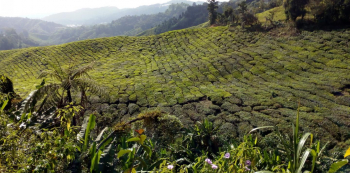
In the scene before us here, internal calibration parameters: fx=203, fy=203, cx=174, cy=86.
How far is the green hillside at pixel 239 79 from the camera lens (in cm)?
610

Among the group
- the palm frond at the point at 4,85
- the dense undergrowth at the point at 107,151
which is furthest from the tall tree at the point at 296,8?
the palm frond at the point at 4,85

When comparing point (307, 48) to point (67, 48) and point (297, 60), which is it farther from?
point (67, 48)

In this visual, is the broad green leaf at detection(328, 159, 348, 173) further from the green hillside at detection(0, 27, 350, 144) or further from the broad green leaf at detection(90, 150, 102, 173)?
the green hillside at detection(0, 27, 350, 144)

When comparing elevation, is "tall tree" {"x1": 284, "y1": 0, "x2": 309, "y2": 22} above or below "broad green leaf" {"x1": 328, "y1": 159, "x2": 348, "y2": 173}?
above

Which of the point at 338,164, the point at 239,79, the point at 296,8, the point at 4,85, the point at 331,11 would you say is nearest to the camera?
the point at 338,164

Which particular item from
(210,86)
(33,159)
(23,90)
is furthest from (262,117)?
(23,90)

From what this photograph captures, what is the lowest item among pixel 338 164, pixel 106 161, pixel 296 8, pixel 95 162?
pixel 106 161

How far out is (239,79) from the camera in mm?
9375

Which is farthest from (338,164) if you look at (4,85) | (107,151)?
(4,85)

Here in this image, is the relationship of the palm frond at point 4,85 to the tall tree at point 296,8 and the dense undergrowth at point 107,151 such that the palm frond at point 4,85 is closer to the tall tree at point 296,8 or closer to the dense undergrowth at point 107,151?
→ the dense undergrowth at point 107,151

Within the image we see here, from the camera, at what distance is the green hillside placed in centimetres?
610

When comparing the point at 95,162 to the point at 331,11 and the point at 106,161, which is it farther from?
the point at 331,11

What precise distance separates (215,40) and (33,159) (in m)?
14.6

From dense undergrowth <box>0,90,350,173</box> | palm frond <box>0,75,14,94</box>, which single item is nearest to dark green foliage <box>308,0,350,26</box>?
dense undergrowth <box>0,90,350,173</box>
